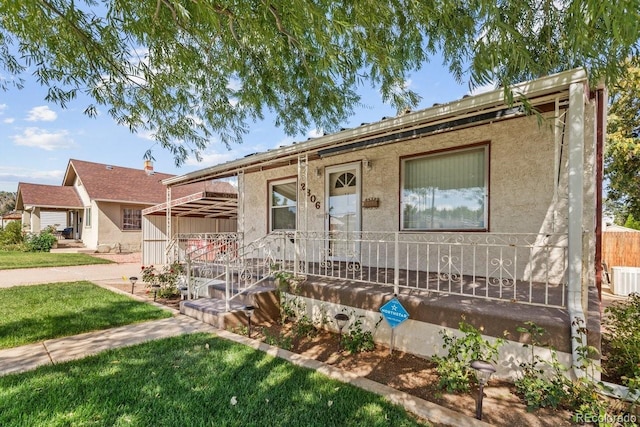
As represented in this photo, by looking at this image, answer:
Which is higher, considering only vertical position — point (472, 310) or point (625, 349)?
point (472, 310)

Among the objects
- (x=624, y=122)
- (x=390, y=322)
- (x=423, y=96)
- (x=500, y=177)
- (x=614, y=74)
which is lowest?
A: (x=390, y=322)

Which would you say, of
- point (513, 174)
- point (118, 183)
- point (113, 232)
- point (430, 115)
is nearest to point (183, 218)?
point (113, 232)

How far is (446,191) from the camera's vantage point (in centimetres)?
607

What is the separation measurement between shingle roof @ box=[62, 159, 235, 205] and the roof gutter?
659 inches

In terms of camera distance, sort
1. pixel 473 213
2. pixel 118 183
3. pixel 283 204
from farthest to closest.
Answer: pixel 118 183
pixel 283 204
pixel 473 213

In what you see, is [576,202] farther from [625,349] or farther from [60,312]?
[60,312]

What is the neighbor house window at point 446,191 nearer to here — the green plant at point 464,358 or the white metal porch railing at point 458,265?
the white metal porch railing at point 458,265

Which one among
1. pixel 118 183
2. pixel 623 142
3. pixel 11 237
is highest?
pixel 623 142

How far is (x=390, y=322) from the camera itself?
4.08m

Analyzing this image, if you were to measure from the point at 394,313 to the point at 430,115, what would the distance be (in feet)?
8.95

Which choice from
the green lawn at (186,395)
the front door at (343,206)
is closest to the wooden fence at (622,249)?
the front door at (343,206)

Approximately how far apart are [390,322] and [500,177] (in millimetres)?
3254

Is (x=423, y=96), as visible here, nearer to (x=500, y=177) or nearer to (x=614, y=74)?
(x=500, y=177)

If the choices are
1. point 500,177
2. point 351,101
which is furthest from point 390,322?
point 351,101
